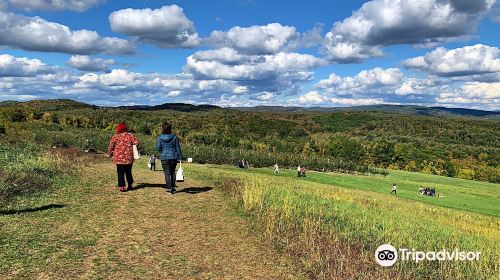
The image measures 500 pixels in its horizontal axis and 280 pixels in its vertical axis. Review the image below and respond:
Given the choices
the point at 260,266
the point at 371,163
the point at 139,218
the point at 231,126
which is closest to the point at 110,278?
the point at 260,266

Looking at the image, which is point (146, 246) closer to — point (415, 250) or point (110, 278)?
point (110, 278)

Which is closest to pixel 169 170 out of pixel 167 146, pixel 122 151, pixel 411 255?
pixel 167 146

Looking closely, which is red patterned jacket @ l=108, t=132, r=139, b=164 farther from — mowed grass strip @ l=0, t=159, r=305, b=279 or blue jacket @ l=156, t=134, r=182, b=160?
mowed grass strip @ l=0, t=159, r=305, b=279

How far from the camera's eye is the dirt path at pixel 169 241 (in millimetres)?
9000

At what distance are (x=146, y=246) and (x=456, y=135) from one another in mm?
193071

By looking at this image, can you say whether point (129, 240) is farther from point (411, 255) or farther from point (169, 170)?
point (411, 255)

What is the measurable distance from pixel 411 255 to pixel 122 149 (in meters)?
10.8

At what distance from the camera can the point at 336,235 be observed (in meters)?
12.5

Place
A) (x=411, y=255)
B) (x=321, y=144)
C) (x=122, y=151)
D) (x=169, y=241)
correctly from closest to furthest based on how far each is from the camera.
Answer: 1. (x=169, y=241)
2. (x=411, y=255)
3. (x=122, y=151)
4. (x=321, y=144)

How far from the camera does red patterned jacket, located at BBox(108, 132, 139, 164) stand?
1620 centimetres

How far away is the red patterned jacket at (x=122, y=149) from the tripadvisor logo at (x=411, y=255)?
9798mm

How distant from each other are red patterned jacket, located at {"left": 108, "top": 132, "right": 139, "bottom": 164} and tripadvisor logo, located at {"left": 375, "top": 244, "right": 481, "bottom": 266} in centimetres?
980

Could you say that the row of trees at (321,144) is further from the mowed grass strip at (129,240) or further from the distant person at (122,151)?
the mowed grass strip at (129,240)

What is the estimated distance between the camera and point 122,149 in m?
16.2
